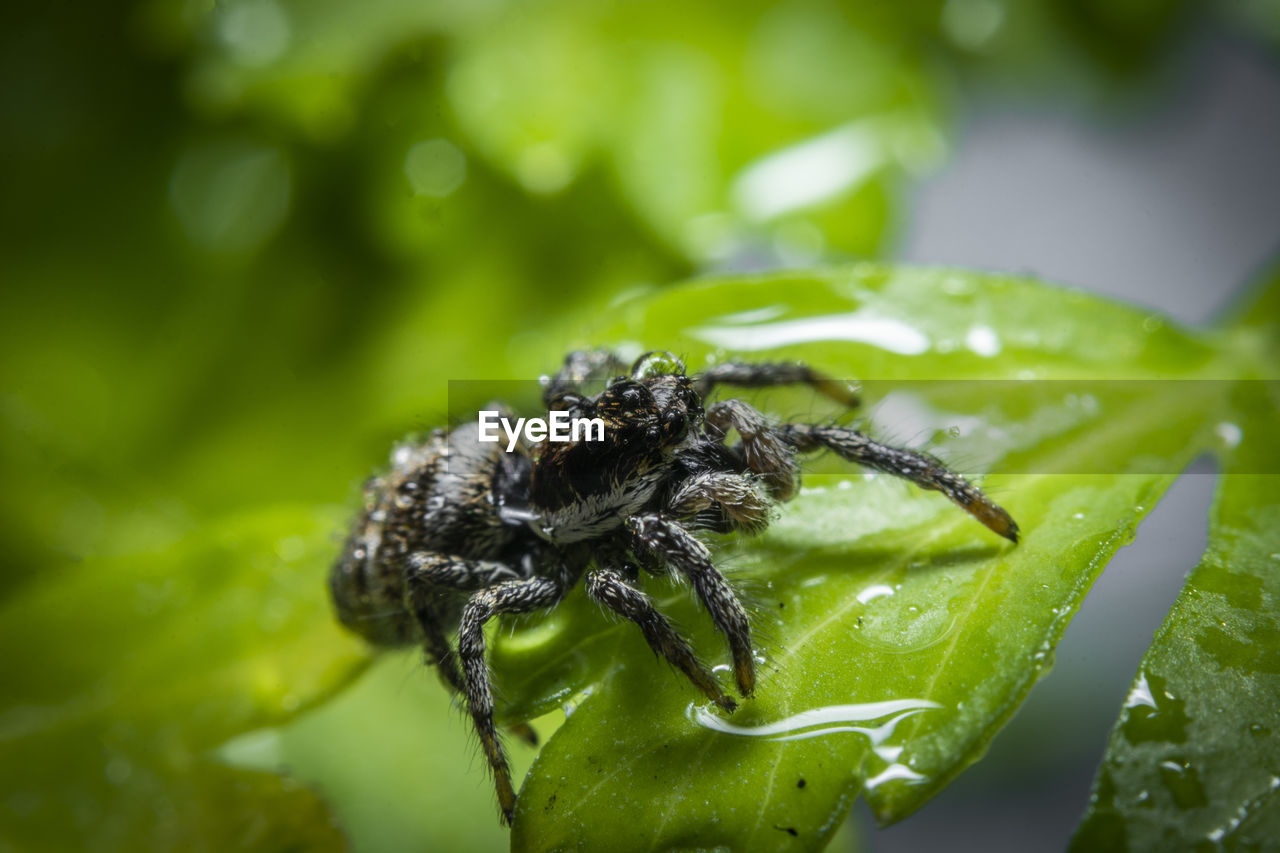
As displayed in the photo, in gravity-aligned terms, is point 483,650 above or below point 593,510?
below

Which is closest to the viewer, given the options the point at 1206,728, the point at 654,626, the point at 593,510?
the point at 1206,728

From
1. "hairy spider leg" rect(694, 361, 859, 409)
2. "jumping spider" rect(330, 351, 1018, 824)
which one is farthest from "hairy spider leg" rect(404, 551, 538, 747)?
"hairy spider leg" rect(694, 361, 859, 409)

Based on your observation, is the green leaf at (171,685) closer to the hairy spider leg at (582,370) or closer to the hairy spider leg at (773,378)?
the hairy spider leg at (582,370)

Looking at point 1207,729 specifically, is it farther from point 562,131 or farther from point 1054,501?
point 562,131

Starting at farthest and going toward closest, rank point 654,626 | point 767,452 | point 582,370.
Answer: point 582,370
point 767,452
point 654,626

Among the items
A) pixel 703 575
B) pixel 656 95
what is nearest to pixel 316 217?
pixel 656 95

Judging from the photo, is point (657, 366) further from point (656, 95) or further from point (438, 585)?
point (656, 95)

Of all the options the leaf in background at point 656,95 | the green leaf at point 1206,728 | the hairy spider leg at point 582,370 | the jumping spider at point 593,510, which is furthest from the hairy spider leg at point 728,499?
the leaf in background at point 656,95
